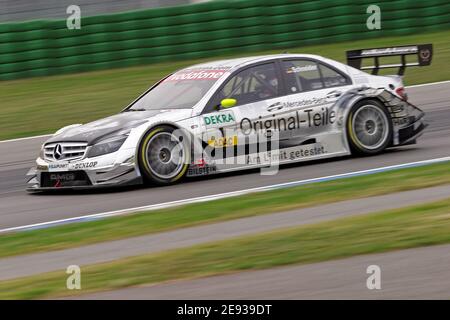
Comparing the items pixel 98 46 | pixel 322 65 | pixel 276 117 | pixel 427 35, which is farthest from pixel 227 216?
pixel 427 35

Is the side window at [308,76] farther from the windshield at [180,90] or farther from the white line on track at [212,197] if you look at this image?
the white line on track at [212,197]

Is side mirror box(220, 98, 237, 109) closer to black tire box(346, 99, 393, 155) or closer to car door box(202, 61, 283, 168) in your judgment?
car door box(202, 61, 283, 168)

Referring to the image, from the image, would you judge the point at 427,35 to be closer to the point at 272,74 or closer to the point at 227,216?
the point at 272,74

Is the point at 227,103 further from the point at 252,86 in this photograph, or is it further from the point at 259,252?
the point at 259,252

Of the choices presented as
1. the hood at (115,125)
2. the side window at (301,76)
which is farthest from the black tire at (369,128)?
the hood at (115,125)

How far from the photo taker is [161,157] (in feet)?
36.1

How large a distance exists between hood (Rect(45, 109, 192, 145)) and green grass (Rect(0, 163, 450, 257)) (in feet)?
5.40

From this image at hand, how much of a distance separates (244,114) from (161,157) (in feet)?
3.64

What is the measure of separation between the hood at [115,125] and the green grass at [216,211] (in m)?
1.65

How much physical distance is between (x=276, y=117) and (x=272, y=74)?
1.88 ft

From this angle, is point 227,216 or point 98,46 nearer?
point 227,216

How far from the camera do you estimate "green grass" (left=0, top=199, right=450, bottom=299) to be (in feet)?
22.5

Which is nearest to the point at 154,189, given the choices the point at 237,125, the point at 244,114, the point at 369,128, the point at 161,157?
the point at 161,157
